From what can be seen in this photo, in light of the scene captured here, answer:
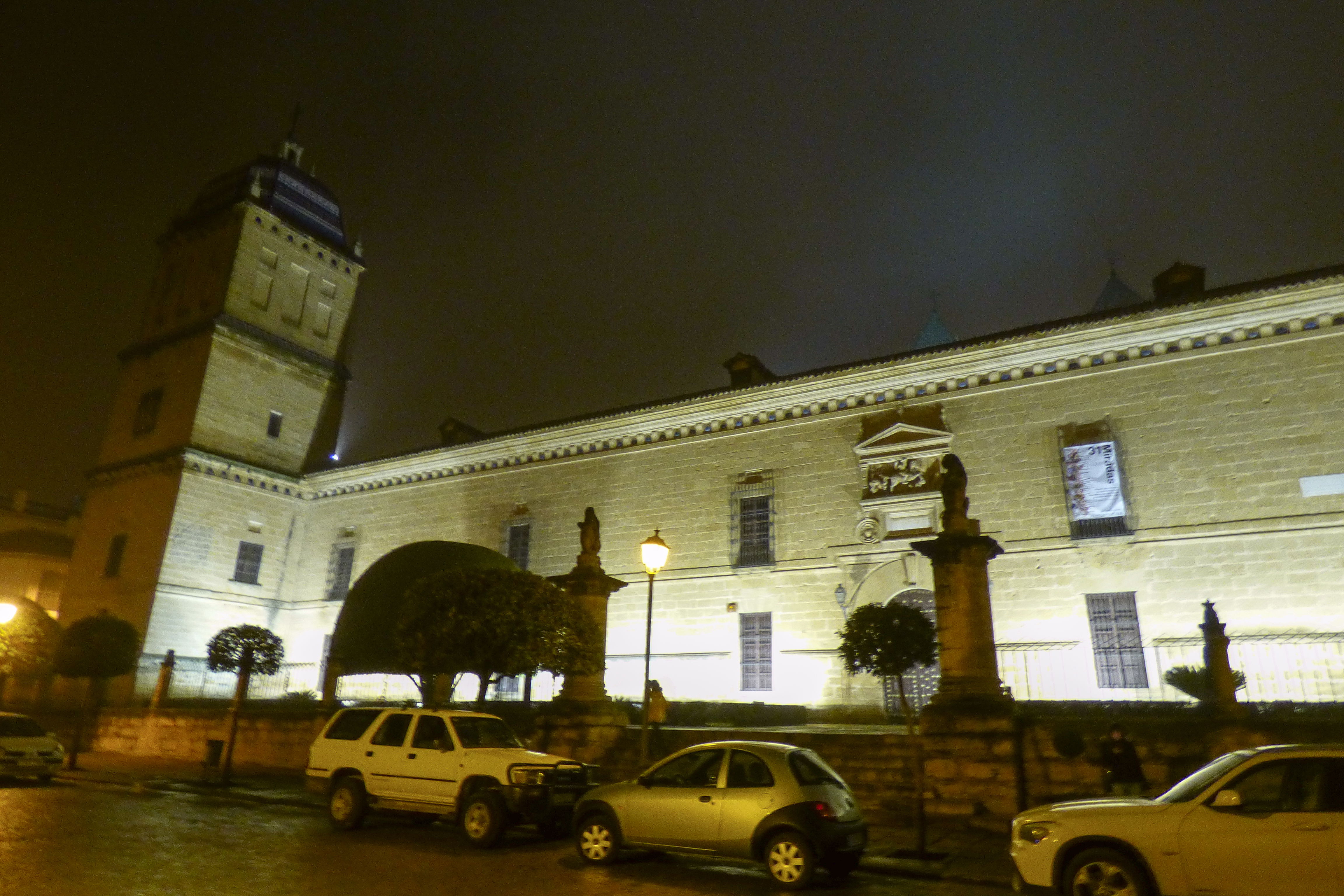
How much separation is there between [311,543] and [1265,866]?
31.5 m

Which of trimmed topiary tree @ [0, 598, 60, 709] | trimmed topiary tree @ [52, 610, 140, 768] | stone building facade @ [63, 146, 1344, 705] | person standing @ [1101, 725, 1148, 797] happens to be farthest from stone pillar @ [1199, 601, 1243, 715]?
trimmed topiary tree @ [0, 598, 60, 709]

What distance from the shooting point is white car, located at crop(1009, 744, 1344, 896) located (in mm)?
5586

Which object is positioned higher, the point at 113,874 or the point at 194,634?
the point at 194,634

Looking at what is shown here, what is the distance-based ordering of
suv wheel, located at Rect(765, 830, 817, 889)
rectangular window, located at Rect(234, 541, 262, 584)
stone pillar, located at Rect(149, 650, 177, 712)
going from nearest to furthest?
suv wheel, located at Rect(765, 830, 817, 889) → stone pillar, located at Rect(149, 650, 177, 712) → rectangular window, located at Rect(234, 541, 262, 584)

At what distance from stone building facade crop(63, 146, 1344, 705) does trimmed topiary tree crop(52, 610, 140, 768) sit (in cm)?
256

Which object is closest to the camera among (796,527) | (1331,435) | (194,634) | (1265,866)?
(1265,866)

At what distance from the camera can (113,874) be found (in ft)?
24.1

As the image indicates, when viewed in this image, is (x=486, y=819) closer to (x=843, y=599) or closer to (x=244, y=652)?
(x=244, y=652)

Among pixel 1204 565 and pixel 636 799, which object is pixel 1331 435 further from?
pixel 636 799

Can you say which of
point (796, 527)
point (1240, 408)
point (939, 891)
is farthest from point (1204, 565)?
point (939, 891)

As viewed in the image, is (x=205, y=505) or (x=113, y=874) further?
(x=205, y=505)

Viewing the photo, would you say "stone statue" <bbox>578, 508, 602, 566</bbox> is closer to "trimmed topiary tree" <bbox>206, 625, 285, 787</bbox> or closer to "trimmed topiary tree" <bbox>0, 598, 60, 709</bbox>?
"trimmed topiary tree" <bbox>206, 625, 285, 787</bbox>

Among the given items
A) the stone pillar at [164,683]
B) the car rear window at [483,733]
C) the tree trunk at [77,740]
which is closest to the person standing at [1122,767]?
the car rear window at [483,733]

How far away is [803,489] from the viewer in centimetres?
2170
